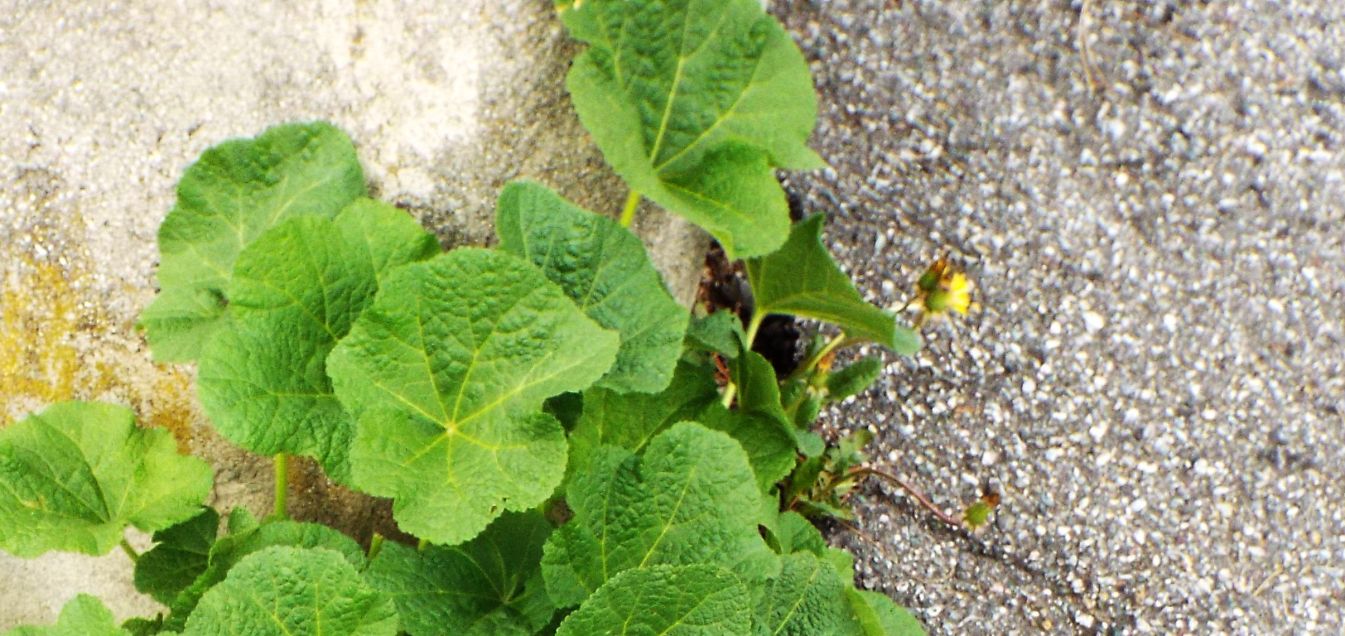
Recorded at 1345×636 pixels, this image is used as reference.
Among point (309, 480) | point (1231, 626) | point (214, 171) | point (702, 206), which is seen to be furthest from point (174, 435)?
point (1231, 626)

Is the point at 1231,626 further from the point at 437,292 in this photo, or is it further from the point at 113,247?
the point at 113,247

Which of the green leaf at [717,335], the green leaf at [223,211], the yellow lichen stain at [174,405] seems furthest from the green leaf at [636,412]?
the yellow lichen stain at [174,405]

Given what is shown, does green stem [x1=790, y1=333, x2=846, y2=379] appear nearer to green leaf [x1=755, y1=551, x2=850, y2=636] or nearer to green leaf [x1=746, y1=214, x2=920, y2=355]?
green leaf [x1=746, y1=214, x2=920, y2=355]

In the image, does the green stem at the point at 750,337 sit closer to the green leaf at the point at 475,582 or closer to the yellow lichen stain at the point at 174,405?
the green leaf at the point at 475,582

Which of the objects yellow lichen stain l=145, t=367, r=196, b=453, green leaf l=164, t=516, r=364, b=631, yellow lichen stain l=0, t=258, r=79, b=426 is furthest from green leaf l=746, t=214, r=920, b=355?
yellow lichen stain l=0, t=258, r=79, b=426

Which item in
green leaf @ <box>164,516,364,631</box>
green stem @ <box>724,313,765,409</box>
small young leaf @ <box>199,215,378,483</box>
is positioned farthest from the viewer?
green stem @ <box>724,313,765,409</box>

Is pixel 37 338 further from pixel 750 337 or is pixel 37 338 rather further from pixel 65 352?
pixel 750 337
